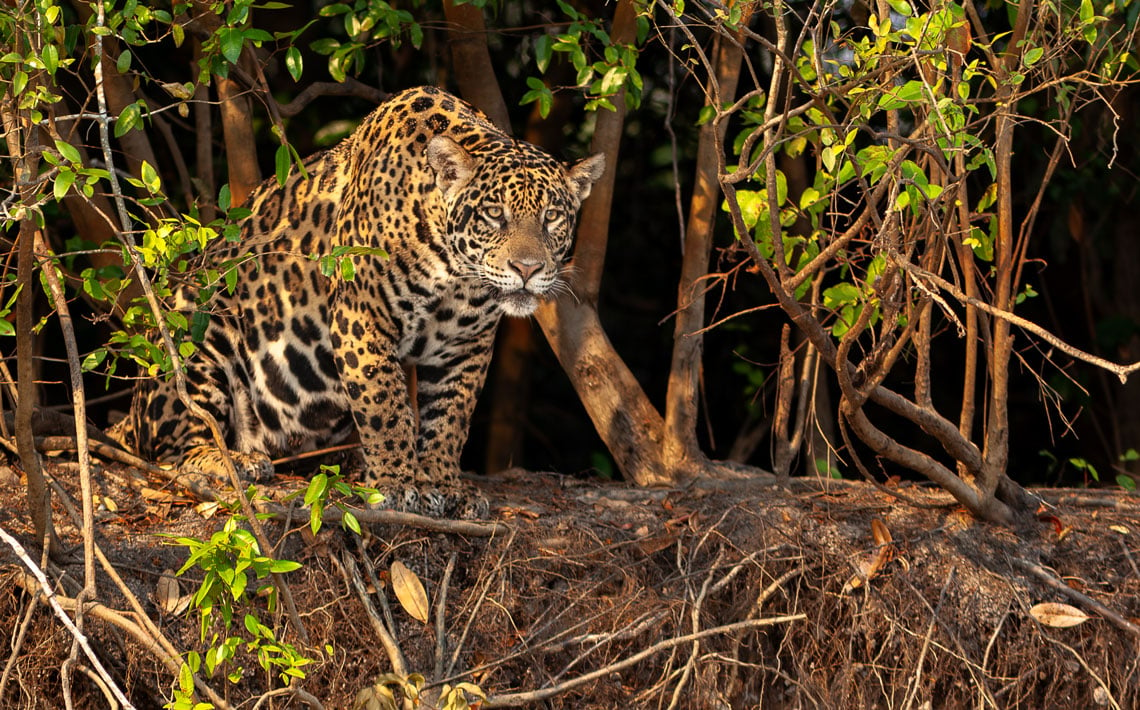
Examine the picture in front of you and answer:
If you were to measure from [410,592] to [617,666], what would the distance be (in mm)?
807

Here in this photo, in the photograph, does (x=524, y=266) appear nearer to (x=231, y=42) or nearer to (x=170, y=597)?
(x=231, y=42)

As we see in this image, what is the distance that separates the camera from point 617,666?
4898 millimetres

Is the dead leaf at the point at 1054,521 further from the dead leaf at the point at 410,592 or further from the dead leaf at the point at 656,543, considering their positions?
the dead leaf at the point at 410,592

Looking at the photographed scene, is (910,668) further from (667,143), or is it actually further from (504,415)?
(667,143)

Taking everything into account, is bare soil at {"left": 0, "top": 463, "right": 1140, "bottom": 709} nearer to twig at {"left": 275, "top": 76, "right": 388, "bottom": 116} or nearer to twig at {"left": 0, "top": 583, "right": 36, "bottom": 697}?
twig at {"left": 0, "top": 583, "right": 36, "bottom": 697}

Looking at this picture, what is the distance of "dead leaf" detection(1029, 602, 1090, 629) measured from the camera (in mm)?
5258

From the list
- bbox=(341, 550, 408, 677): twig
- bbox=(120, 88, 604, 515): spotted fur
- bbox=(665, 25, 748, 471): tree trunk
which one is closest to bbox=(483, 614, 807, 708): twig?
bbox=(341, 550, 408, 677): twig

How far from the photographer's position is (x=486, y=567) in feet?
17.4

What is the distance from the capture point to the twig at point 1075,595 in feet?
17.3

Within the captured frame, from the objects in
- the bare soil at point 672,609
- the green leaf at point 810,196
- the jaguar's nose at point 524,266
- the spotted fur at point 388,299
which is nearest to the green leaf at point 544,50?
the spotted fur at point 388,299

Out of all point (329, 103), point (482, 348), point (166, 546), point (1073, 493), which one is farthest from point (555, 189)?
point (329, 103)

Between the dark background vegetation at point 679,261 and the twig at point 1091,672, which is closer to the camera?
the twig at point 1091,672

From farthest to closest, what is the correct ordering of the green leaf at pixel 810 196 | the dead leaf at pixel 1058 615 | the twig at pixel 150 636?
the dead leaf at pixel 1058 615 → the green leaf at pixel 810 196 → the twig at pixel 150 636

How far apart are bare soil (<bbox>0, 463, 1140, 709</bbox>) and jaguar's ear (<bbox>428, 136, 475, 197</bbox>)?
4.46 ft
